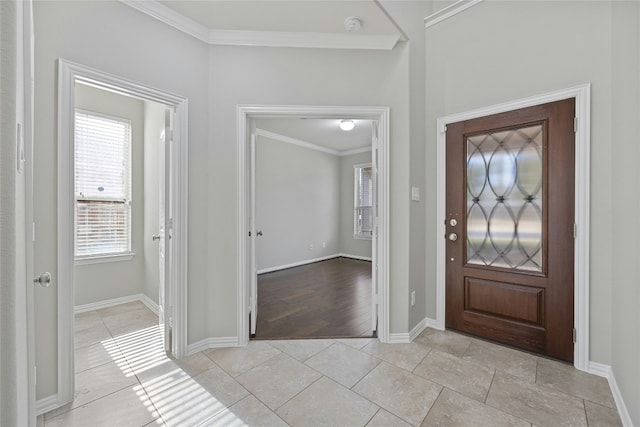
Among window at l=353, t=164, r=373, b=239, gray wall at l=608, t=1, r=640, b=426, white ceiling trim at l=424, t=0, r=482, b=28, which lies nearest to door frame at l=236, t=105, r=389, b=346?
white ceiling trim at l=424, t=0, r=482, b=28

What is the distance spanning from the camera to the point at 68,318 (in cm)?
172

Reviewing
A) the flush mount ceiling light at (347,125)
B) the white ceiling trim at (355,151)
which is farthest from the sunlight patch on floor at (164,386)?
the white ceiling trim at (355,151)

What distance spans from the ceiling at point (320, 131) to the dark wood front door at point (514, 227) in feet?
7.87

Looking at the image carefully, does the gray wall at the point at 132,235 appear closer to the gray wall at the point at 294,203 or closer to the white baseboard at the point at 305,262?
the gray wall at the point at 294,203

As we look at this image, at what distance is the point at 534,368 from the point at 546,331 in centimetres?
32

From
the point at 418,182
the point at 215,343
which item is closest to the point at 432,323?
the point at 418,182

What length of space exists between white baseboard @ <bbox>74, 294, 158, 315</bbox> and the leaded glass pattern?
3549 millimetres

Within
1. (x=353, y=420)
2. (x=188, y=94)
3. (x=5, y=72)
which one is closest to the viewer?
(x=5, y=72)

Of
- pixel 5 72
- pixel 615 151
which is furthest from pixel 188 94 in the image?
pixel 615 151

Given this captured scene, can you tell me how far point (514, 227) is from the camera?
2.33 metres

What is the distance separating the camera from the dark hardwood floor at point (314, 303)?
275cm

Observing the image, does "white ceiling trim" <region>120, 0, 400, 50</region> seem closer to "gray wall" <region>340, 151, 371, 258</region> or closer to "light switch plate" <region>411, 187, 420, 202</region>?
"light switch plate" <region>411, 187, 420, 202</region>

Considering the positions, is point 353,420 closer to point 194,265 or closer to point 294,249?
point 194,265

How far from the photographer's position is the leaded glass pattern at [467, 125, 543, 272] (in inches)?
88.0
